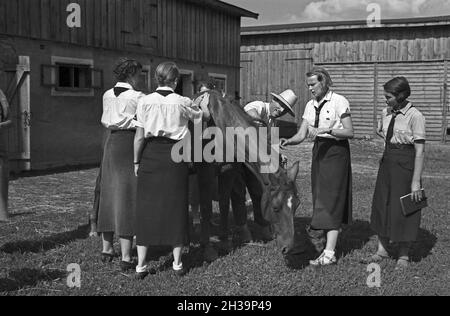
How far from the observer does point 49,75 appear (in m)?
12.1

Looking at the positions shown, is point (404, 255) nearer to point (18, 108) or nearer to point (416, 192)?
point (416, 192)

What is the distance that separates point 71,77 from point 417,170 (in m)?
9.98

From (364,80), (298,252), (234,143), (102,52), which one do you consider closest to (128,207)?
(234,143)

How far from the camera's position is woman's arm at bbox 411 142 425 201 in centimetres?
507

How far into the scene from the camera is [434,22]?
20.5m

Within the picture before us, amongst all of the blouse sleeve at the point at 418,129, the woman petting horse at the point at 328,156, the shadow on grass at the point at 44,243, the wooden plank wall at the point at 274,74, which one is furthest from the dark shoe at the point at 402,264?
the wooden plank wall at the point at 274,74

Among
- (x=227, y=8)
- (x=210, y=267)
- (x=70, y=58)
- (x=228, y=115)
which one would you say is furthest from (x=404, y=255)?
(x=227, y=8)

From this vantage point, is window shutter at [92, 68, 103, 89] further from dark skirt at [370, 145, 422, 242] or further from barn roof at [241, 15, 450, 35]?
barn roof at [241, 15, 450, 35]

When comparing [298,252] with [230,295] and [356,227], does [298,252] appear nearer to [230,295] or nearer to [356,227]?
[230,295]

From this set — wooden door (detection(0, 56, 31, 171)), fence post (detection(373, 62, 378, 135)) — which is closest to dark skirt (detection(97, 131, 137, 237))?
wooden door (detection(0, 56, 31, 171))

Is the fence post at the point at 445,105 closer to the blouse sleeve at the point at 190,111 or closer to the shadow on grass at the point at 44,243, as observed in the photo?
the shadow on grass at the point at 44,243

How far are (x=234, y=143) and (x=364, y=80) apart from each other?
18.1m

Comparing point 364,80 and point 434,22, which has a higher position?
point 434,22

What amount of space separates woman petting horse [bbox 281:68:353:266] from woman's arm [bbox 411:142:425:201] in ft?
2.12
